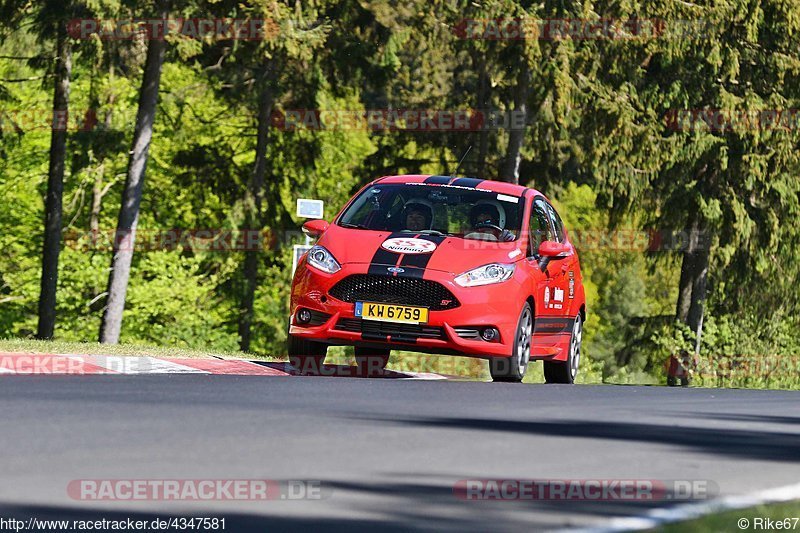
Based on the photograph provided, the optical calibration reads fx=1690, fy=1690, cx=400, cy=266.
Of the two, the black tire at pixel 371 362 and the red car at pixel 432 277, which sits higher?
the red car at pixel 432 277

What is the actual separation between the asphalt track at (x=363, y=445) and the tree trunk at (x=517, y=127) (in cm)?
2245

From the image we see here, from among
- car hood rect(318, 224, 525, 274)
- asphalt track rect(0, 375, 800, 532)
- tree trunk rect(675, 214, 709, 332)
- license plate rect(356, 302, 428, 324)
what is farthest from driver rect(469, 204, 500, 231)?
tree trunk rect(675, 214, 709, 332)

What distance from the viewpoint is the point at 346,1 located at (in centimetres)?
3688

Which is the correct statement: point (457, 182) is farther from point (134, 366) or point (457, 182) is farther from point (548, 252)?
point (134, 366)

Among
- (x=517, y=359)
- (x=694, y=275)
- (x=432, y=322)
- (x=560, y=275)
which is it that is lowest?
(x=694, y=275)

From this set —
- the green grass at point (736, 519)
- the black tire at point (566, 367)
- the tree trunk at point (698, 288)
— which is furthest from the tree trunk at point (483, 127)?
the green grass at point (736, 519)

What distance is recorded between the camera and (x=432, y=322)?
49.1 feet

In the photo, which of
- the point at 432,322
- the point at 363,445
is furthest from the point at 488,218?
the point at 363,445

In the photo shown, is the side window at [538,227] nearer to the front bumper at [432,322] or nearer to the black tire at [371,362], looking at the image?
the front bumper at [432,322]

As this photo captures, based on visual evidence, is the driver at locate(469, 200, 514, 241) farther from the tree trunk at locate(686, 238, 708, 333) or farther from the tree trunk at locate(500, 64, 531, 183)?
the tree trunk at locate(686, 238, 708, 333)

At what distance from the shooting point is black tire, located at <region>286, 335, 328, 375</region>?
1571 centimetres

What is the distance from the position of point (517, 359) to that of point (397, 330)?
1.31 m

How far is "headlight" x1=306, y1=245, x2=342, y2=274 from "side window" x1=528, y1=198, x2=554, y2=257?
6.81 feet

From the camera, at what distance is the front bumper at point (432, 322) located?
15.0 m
